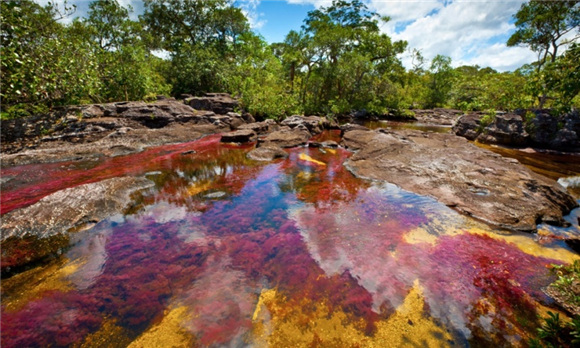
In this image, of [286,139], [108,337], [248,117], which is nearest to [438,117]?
[248,117]

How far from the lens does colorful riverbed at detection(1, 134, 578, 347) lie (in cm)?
290

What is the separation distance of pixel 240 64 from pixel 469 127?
76.8 ft

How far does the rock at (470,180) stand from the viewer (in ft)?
18.2

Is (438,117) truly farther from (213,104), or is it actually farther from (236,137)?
(236,137)

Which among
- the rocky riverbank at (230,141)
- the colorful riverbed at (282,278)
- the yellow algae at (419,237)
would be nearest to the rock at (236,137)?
the rocky riverbank at (230,141)

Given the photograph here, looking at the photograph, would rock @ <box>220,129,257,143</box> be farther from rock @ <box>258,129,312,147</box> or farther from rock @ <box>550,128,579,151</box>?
rock @ <box>550,128,579,151</box>

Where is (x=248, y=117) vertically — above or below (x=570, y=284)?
above

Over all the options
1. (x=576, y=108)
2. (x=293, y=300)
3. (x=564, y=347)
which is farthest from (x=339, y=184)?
(x=576, y=108)

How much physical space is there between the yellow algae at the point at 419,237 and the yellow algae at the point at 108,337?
4.83 m

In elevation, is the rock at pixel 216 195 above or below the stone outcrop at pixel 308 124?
below

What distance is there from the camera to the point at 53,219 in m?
4.84

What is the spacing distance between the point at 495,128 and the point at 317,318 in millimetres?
16769

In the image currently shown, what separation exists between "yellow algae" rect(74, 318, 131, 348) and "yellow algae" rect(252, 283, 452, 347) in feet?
5.12

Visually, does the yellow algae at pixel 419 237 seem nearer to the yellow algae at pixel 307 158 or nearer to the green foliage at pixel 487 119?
the yellow algae at pixel 307 158
